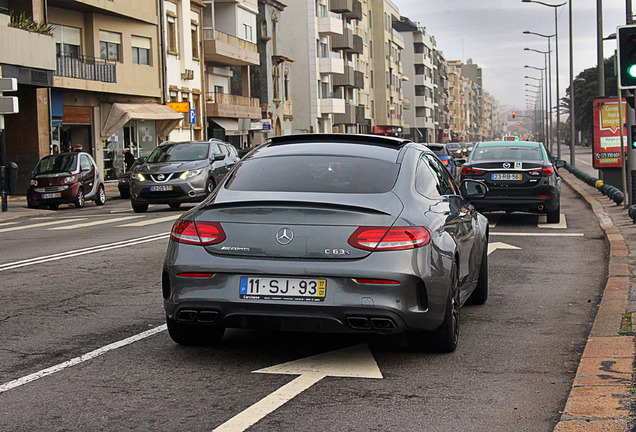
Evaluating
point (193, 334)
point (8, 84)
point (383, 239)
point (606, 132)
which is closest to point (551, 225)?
point (606, 132)

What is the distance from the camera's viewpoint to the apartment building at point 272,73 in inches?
2628

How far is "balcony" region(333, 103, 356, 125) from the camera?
8406cm

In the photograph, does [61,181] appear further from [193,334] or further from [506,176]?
[193,334]

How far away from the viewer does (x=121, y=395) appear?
5.38 m

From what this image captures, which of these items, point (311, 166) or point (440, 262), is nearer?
point (440, 262)

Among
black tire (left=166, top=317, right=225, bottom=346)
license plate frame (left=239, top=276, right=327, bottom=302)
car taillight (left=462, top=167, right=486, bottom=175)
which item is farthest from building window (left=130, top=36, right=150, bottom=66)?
license plate frame (left=239, top=276, right=327, bottom=302)

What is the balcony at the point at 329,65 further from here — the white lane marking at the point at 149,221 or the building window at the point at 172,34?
the white lane marking at the point at 149,221

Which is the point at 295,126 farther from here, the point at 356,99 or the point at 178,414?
the point at 178,414

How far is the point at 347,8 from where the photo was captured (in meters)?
83.2

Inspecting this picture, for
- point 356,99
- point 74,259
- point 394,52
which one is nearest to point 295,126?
point 356,99

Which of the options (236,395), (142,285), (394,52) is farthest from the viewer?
(394,52)

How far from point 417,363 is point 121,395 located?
191cm

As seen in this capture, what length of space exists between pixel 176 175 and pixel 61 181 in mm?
6274

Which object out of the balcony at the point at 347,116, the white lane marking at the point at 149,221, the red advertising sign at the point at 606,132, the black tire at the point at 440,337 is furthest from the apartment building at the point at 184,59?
the black tire at the point at 440,337
